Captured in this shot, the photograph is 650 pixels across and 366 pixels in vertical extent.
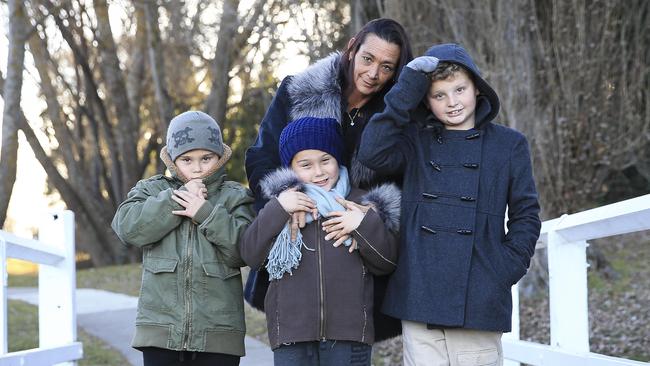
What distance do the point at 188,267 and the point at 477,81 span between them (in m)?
1.31

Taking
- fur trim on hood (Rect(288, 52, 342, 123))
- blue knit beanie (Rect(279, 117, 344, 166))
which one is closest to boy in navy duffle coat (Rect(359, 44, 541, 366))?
blue knit beanie (Rect(279, 117, 344, 166))

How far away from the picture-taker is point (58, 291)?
4.39 metres

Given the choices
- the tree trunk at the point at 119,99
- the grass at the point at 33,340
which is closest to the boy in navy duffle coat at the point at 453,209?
the grass at the point at 33,340

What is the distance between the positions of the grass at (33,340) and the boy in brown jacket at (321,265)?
412 centimetres

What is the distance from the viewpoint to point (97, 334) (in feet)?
28.2

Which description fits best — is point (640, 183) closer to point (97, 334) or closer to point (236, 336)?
point (97, 334)

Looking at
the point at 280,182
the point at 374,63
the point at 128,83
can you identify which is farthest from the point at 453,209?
the point at 128,83

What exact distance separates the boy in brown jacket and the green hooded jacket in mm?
190

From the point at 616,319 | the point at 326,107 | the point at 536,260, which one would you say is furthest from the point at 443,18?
the point at 326,107

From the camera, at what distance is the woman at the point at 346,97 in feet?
11.7

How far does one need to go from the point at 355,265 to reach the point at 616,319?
512 cm

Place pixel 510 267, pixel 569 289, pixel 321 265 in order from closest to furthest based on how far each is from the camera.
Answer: pixel 510 267 < pixel 321 265 < pixel 569 289

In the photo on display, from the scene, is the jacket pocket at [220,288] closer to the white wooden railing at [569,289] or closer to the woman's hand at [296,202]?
the woman's hand at [296,202]

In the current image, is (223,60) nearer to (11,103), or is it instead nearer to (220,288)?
(11,103)
